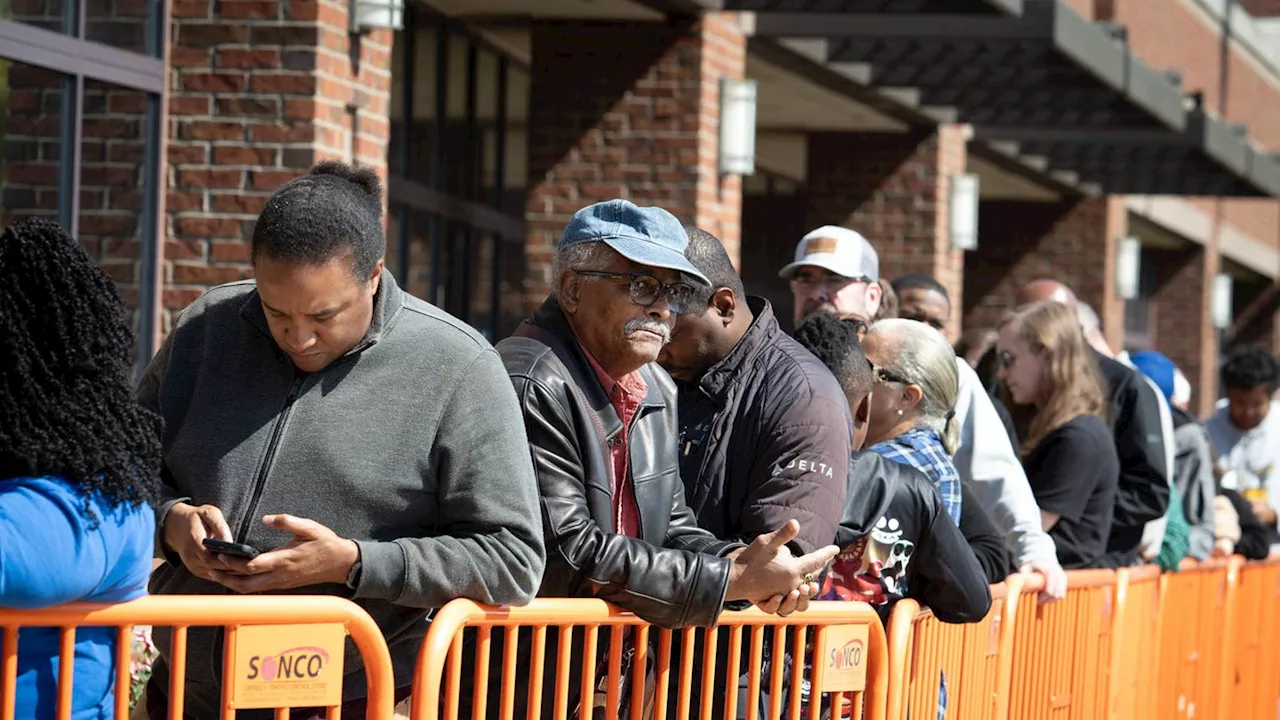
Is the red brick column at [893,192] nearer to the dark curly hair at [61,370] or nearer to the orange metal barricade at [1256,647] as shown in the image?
the orange metal barricade at [1256,647]

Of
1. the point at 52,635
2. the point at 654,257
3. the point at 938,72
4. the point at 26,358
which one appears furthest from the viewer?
the point at 938,72

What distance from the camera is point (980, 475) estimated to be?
18.3 ft

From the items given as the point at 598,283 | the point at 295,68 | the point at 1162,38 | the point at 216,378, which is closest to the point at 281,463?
the point at 216,378

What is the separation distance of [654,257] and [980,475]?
2234 millimetres

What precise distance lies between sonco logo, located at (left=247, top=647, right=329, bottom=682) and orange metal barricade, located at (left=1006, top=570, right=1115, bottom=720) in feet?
8.78

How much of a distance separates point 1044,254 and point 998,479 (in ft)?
47.7

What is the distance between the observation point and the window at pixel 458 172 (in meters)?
9.95

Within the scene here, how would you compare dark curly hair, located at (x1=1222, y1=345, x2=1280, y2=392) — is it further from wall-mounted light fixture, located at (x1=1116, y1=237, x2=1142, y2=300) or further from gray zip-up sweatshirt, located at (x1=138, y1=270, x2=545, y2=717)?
wall-mounted light fixture, located at (x1=1116, y1=237, x2=1142, y2=300)

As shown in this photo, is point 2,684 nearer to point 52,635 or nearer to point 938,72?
point 52,635

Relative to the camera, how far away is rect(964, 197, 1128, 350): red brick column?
1925 centimetres

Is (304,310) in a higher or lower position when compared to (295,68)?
lower

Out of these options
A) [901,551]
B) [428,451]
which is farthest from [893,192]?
[428,451]

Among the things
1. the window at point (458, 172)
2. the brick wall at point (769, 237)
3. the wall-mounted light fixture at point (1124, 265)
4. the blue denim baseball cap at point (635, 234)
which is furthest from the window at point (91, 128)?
the wall-mounted light fixture at point (1124, 265)

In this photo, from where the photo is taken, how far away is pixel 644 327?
368cm
